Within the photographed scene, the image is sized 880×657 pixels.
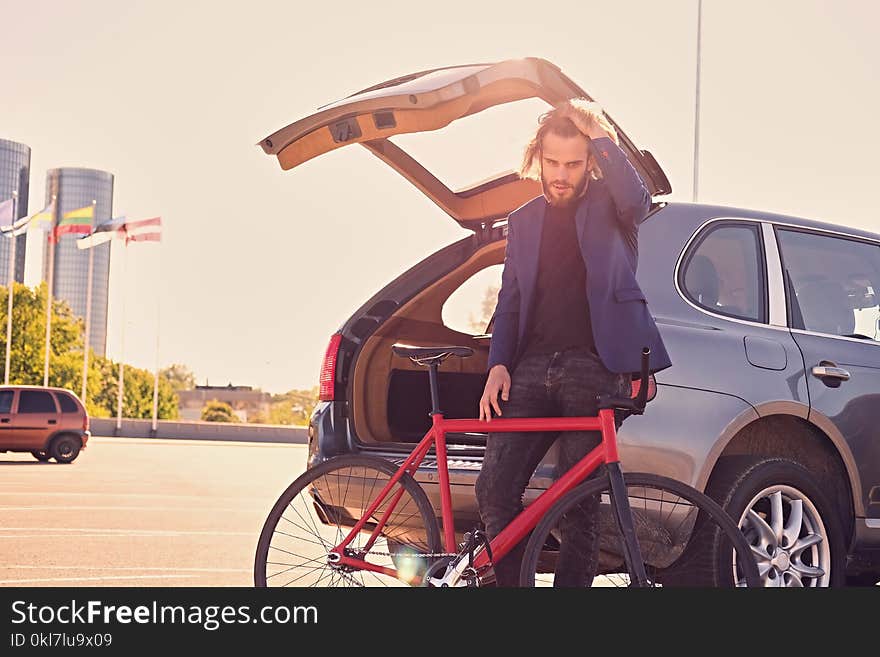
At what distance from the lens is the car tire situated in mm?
4465

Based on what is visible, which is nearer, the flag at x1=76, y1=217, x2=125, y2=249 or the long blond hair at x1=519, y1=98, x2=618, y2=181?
the long blond hair at x1=519, y1=98, x2=618, y2=181

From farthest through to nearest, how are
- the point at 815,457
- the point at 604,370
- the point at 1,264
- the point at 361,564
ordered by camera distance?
1. the point at 1,264
2. the point at 815,457
3. the point at 361,564
4. the point at 604,370

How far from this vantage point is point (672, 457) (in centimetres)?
431

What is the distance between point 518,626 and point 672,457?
1129 millimetres

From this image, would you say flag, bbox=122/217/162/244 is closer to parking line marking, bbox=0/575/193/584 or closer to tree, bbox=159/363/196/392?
parking line marking, bbox=0/575/193/584

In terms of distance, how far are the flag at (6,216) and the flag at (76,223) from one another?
2.29 metres

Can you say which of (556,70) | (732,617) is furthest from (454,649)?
(556,70)

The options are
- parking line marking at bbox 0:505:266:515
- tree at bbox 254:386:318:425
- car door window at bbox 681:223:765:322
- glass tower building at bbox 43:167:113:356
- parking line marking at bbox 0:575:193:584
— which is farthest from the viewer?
glass tower building at bbox 43:167:113:356

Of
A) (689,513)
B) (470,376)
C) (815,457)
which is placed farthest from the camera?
(470,376)

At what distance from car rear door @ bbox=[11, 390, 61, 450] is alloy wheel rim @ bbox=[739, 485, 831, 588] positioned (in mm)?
20345

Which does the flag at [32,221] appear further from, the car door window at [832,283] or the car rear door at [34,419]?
the car door window at [832,283]

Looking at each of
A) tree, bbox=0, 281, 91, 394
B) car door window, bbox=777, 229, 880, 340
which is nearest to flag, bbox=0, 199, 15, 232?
tree, bbox=0, 281, 91, 394

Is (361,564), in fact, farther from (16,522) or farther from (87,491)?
(87,491)

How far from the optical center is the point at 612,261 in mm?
3943
